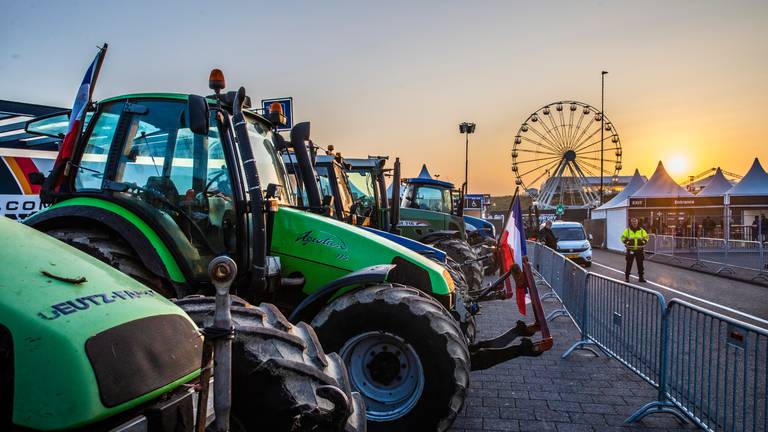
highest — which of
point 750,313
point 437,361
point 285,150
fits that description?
point 285,150

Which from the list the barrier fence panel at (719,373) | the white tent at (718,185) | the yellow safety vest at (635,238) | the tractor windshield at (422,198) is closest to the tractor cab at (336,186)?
the barrier fence panel at (719,373)

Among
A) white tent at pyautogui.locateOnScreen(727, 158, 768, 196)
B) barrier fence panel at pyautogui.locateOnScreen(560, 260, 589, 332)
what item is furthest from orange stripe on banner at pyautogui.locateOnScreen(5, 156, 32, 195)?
white tent at pyautogui.locateOnScreen(727, 158, 768, 196)

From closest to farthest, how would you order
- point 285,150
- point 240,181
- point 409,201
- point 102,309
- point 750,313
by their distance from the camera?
point 102,309
point 240,181
point 285,150
point 750,313
point 409,201

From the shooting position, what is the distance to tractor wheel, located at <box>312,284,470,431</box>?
368cm

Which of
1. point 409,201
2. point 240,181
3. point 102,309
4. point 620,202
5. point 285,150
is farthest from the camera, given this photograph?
point 620,202

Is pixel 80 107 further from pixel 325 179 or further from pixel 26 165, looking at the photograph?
pixel 26 165

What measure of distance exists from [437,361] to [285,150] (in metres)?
2.49

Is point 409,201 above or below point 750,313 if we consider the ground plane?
above

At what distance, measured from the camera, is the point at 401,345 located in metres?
3.89

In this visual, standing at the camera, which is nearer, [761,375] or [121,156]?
[761,375]

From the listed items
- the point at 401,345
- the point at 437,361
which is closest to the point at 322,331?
the point at 401,345

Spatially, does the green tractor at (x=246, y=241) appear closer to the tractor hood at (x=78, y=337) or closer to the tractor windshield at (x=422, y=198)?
the tractor hood at (x=78, y=337)

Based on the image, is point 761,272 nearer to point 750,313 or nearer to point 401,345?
point 750,313

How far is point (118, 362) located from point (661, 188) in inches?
1298
